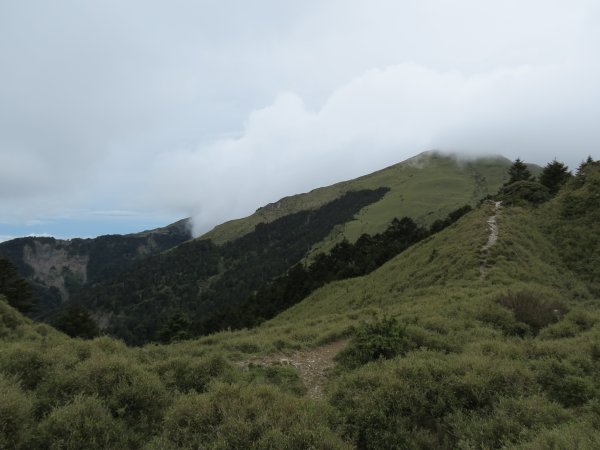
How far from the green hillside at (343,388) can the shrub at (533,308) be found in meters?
0.06

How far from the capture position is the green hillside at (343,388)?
643 cm

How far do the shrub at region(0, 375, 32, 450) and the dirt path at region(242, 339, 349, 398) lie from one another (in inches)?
245

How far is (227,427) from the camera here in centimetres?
641

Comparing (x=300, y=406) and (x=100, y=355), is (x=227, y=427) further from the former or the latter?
(x=100, y=355)

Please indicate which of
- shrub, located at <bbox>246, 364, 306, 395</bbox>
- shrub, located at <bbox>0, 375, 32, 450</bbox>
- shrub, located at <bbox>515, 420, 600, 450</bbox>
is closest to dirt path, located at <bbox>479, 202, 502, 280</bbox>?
shrub, located at <bbox>246, 364, 306, 395</bbox>

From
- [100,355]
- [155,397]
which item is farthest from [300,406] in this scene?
[100,355]

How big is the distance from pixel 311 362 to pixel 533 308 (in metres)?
9.06

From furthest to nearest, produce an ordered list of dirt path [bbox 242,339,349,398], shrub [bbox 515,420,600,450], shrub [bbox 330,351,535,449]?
1. dirt path [bbox 242,339,349,398]
2. shrub [bbox 330,351,535,449]
3. shrub [bbox 515,420,600,450]

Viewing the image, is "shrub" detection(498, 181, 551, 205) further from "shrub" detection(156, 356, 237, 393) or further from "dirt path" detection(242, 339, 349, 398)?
"shrub" detection(156, 356, 237, 393)

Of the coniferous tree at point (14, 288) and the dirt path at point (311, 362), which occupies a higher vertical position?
the coniferous tree at point (14, 288)

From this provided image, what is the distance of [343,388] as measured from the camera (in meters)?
8.88

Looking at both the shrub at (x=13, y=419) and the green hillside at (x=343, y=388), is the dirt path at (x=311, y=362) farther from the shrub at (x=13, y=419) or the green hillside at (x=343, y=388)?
the shrub at (x=13, y=419)

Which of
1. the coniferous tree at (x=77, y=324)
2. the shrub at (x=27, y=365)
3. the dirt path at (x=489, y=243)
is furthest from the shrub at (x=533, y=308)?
the coniferous tree at (x=77, y=324)

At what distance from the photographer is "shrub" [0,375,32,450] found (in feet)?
20.1
